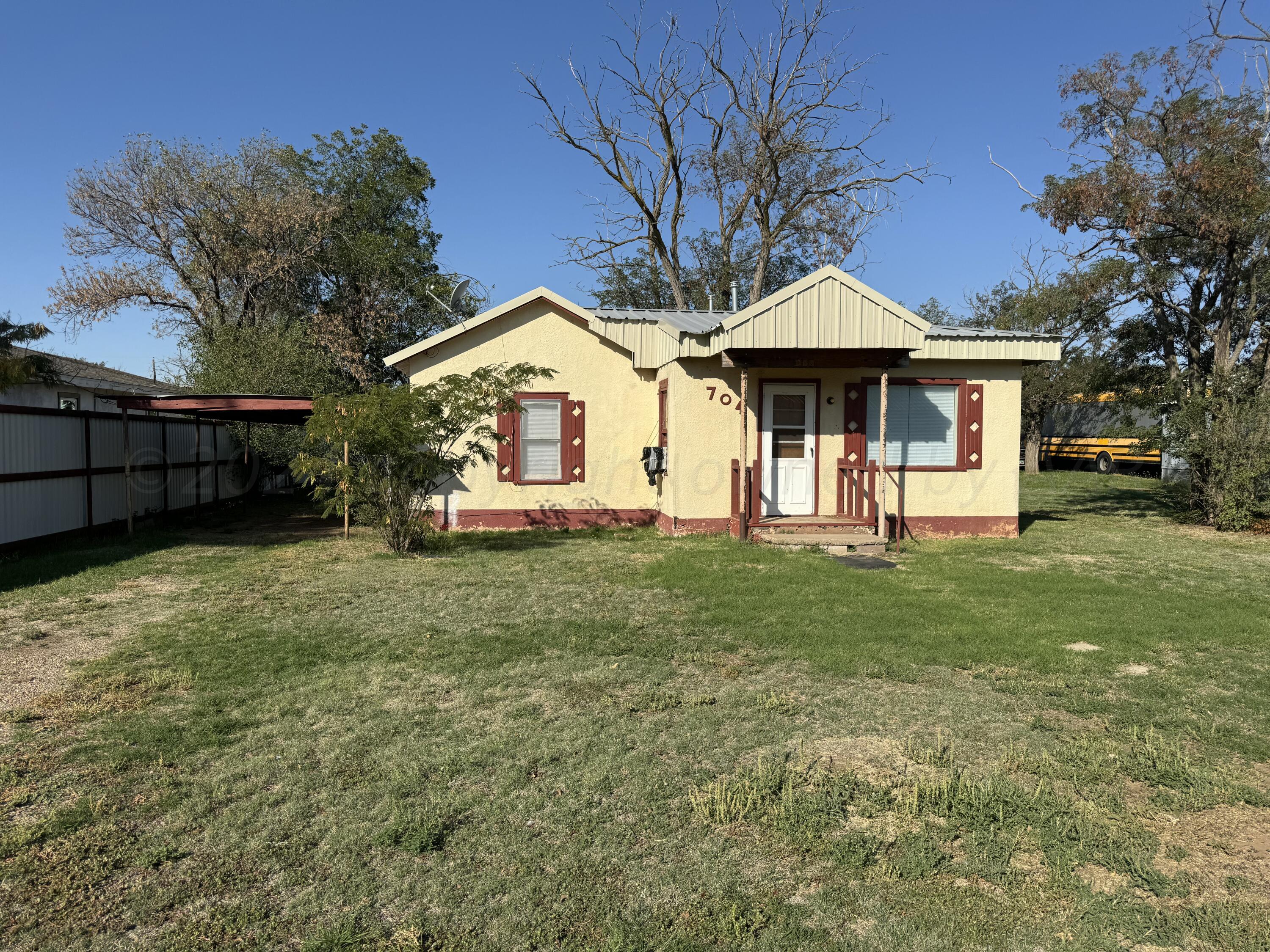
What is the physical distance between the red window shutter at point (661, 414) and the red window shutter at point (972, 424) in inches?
176

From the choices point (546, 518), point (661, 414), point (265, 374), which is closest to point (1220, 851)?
point (661, 414)

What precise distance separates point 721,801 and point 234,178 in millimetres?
25244

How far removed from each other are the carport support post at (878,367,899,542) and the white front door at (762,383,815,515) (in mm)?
946

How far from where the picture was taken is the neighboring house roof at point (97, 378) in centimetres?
1933

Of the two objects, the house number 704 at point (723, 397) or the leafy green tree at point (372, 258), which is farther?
the leafy green tree at point (372, 258)

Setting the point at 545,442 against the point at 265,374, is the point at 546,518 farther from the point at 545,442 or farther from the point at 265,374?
the point at 265,374

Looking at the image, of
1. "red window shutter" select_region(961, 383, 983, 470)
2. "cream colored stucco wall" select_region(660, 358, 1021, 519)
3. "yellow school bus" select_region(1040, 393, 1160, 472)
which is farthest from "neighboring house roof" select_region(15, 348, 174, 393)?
"yellow school bus" select_region(1040, 393, 1160, 472)

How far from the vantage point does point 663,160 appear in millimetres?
23531

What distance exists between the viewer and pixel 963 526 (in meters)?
11.9

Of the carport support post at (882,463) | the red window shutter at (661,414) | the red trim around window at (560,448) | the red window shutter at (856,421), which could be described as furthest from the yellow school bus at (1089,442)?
the red trim around window at (560,448)

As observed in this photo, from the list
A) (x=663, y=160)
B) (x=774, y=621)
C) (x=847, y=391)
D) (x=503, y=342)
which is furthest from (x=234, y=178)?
(x=774, y=621)

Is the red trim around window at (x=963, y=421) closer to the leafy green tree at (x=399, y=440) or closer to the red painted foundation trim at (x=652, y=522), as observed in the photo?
the red painted foundation trim at (x=652, y=522)

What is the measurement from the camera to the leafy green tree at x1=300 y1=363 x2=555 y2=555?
31.2 ft

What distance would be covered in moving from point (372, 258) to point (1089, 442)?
86.3 ft
